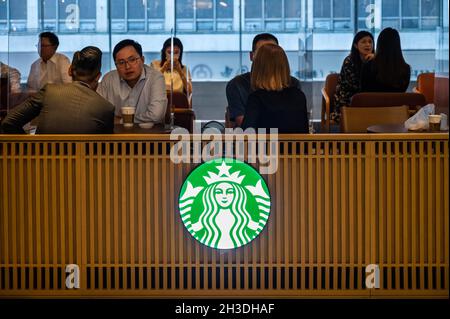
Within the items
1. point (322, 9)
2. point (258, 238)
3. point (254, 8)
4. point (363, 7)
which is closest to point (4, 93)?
point (254, 8)

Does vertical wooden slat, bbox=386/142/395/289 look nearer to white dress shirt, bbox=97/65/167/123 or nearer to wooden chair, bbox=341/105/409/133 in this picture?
wooden chair, bbox=341/105/409/133

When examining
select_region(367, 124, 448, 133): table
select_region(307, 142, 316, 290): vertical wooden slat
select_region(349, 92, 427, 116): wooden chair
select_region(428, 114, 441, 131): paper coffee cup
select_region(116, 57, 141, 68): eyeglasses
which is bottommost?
select_region(307, 142, 316, 290): vertical wooden slat

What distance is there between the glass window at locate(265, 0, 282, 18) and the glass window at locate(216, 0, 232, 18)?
0.46 meters

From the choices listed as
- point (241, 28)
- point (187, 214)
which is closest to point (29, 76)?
point (241, 28)

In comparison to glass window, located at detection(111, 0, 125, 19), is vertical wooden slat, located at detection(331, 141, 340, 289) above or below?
below

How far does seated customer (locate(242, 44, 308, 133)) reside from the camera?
611cm

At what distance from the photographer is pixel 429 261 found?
5219 millimetres

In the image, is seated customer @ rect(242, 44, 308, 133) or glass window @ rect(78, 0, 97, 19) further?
glass window @ rect(78, 0, 97, 19)

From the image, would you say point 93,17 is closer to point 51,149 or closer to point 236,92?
point 236,92

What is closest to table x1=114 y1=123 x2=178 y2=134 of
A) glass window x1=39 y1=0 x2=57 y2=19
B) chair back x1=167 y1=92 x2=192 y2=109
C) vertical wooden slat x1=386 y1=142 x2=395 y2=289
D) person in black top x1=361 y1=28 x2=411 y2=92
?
vertical wooden slat x1=386 y1=142 x2=395 y2=289

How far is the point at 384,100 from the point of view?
28.1 ft

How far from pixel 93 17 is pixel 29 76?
1.11m

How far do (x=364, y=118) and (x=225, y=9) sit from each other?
15.8ft

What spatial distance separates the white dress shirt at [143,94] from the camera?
728 cm
